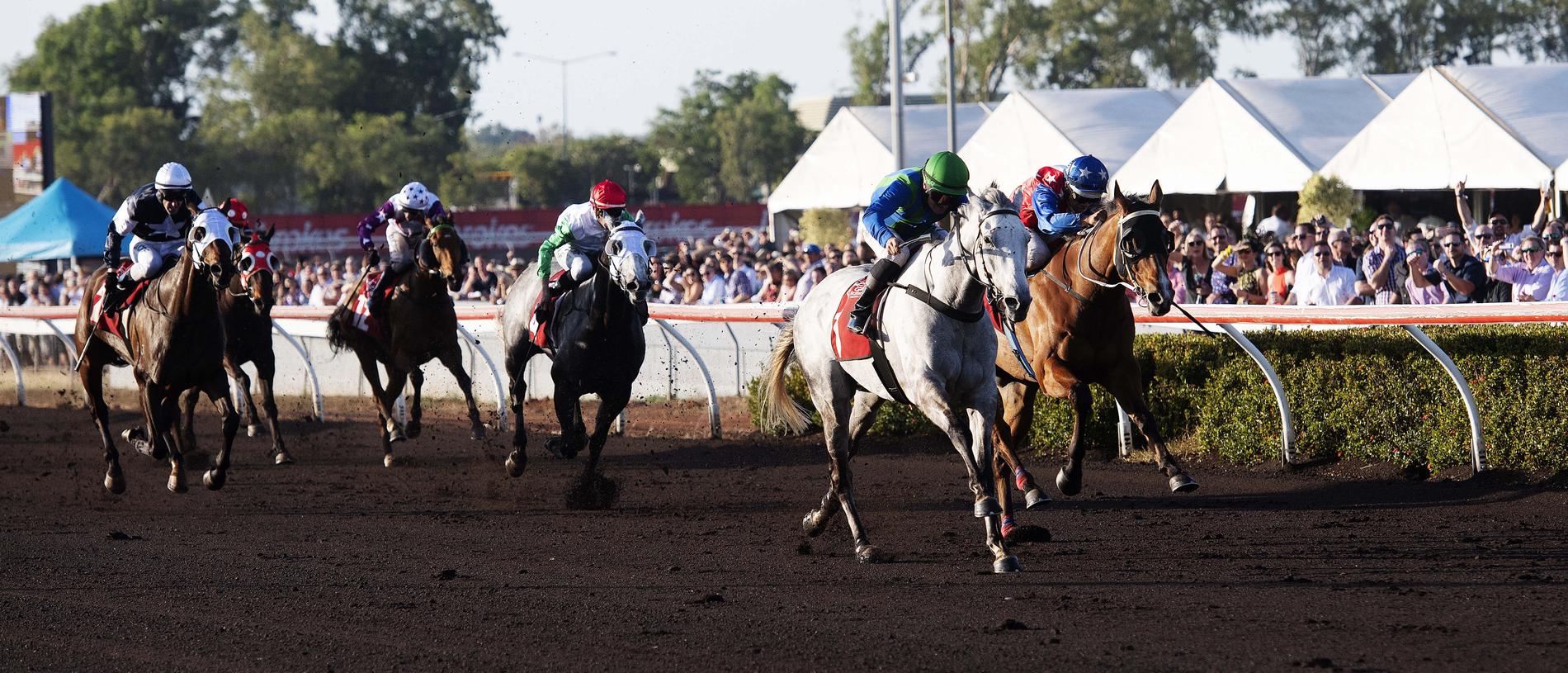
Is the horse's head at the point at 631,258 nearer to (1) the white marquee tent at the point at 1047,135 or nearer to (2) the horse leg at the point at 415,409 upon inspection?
(2) the horse leg at the point at 415,409

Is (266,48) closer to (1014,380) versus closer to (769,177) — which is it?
(769,177)

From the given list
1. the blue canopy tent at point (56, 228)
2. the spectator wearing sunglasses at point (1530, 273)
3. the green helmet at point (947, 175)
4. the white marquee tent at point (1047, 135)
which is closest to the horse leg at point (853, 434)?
the green helmet at point (947, 175)

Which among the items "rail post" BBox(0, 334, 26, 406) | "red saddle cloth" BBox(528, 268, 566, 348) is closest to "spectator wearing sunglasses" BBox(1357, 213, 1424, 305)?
"red saddle cloth" BBox(528, 268, 566, 348)

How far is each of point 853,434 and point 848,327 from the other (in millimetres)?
726

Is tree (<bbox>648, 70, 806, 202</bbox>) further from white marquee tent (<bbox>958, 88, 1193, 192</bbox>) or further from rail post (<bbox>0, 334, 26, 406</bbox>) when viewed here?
rail post (<bbox>0, 334, 26, 406</bbox>)

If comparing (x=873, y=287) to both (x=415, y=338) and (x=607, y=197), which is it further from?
(x=415, y=338)

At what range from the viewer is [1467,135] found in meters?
16.5

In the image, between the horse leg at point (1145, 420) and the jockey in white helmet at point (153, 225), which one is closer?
the horse leg at point (1145, 420)

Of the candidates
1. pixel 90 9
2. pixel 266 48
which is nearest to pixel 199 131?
pixel 266 48

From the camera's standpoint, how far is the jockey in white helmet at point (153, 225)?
388 inches

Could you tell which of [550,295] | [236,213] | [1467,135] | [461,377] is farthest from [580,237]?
[1467,135]

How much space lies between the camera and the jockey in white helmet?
984cm

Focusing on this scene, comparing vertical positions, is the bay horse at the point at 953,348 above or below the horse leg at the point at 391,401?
above

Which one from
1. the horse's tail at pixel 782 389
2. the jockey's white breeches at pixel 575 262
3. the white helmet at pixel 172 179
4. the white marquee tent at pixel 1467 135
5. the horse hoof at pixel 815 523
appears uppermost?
the white marquee tent at pixel 1467 135
